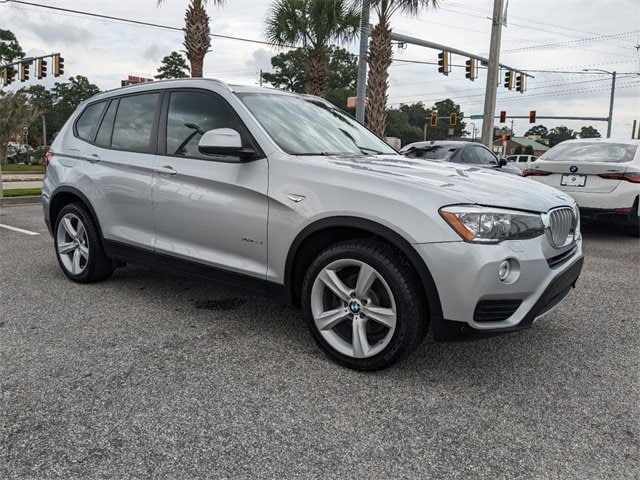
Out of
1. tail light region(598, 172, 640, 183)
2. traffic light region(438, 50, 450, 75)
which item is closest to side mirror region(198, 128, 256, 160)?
tail light region(598, 172, 640, 183)

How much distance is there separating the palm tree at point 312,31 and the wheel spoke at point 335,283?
1699 cm

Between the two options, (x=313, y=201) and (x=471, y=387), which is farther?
(x=313, y=201)

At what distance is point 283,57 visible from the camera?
218ft

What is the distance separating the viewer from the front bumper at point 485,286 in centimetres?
262

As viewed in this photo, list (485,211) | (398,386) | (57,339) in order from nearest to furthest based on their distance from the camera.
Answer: (485,211) < (398,386) < (57,339)

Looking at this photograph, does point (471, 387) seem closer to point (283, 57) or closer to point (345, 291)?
point (345, 291)

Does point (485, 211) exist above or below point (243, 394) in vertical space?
above

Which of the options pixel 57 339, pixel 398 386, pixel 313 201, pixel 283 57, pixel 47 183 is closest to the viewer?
pixel 398 386

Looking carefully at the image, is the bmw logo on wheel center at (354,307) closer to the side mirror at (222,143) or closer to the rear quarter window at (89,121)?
the side mirror at (222,143)

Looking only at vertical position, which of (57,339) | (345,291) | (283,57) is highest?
(283,57)

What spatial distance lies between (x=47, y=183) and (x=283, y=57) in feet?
215

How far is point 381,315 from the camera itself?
2.89 m

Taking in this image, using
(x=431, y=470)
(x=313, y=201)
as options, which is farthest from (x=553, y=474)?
(x=313, y=201)

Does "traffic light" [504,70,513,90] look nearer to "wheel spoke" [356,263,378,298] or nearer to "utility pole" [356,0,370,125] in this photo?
"utility pole" [356,0,370,125]
